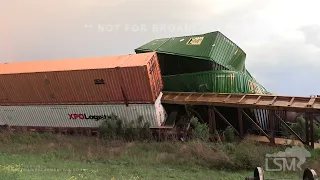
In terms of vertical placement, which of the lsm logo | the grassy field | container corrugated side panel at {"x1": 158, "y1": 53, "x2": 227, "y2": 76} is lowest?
the lsm logo

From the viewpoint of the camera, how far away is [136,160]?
43.1ft

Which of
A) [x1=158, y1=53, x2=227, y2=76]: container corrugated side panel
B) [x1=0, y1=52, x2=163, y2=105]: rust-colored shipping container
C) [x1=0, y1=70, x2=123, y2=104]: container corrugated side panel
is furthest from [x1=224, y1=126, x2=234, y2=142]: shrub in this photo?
[x1=0, y1=70, x2=123, y2=104]: container corrugated side panel

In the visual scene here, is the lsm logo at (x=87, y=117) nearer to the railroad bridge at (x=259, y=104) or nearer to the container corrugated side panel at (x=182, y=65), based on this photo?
the railroad bridge at (x=259, y=104)

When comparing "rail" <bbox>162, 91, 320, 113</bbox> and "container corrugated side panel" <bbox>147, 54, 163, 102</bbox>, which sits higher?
"container corrugated side panel" <bbox>147, 54, 163, 102</bbox>

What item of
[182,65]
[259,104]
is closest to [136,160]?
[259,104]

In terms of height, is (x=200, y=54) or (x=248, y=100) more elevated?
(x=200, y=54)

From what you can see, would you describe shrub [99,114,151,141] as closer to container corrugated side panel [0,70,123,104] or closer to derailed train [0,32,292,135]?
derailed train [0,32,292,135]

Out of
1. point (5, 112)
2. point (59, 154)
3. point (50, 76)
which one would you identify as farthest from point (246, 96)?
point (5, 112)

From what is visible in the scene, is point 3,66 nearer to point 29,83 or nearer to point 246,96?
point 29,83

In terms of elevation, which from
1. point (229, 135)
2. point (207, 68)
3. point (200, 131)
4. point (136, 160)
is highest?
point (207, 68)

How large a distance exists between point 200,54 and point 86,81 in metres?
7.63

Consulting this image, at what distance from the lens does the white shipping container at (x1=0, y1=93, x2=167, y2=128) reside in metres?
18.7

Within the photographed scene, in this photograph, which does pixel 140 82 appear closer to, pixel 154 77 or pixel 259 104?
pixel 154 77

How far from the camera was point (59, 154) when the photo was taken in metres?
14.1
